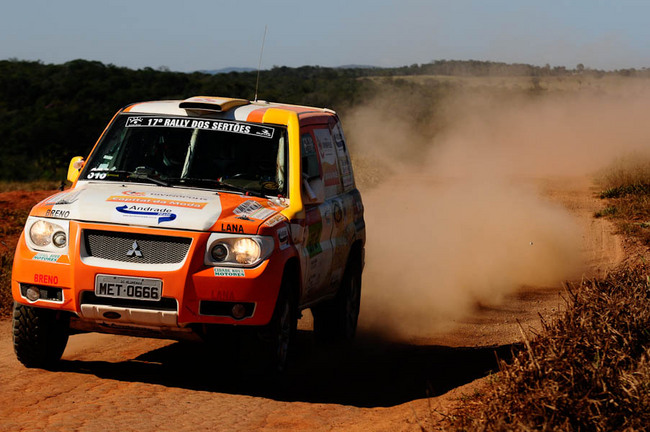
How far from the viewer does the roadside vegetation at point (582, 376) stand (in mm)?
5422

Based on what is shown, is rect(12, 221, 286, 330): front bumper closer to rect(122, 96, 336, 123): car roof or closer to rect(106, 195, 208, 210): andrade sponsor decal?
rect(106, 195, 208, 210): andrade sponsor decal

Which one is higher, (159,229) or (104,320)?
(159,229)

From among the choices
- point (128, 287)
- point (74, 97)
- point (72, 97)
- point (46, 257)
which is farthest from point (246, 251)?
point (72, 97)

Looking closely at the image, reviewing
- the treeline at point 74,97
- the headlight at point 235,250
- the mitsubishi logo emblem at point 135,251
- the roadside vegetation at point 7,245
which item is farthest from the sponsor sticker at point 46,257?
the treeline at point 74,97

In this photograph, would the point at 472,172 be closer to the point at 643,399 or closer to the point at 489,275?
the point at 489,275

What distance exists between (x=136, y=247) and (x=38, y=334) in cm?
106

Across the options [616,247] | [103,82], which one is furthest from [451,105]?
[616,247]

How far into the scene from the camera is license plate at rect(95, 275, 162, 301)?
Answer: 7.19 metres

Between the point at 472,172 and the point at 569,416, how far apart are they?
3049cm

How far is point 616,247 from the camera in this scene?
59.5ft

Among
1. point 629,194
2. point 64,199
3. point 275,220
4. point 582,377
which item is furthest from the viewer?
point 629,194

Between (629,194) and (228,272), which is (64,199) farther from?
A: (629,194)

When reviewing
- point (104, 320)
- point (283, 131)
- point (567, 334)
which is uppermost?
point (283, 131)

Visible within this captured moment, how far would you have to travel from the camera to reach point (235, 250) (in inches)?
288
